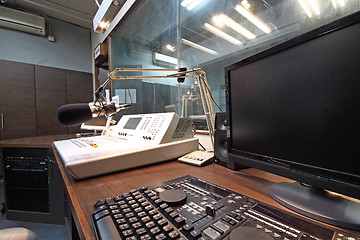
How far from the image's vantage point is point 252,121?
544 mm

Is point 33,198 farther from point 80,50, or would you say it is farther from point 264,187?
point 80,50

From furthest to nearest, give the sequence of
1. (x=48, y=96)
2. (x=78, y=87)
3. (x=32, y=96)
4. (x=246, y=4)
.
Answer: (x=78, y=87) → (x=48, y=96) → (x=32, y=96) → (x=246, y=4)

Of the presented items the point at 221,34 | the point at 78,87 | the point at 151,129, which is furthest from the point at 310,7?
the point at 78,87

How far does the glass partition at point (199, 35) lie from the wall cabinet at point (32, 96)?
52.1 inches

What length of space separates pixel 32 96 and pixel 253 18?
334 cm

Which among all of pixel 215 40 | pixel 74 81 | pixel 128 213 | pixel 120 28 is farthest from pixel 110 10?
pixel 74 81

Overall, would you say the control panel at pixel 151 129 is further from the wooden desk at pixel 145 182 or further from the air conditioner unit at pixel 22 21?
the air conditioner unit at pixel 22 21

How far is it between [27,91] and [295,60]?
3.56m

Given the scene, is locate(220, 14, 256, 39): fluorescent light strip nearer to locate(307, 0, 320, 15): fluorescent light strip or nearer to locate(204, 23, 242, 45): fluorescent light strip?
locate(204, 23, 242, 45): fluorescent light strip

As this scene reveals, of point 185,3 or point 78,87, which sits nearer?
point 185,3

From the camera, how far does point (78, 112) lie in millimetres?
534

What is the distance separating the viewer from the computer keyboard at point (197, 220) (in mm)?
274

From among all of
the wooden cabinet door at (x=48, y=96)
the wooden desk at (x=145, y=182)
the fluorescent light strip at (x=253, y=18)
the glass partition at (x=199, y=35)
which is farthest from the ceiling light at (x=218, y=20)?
the wooden cabinet door at (x=48, y=96)

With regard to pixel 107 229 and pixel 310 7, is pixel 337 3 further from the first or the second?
pixel 107 229
